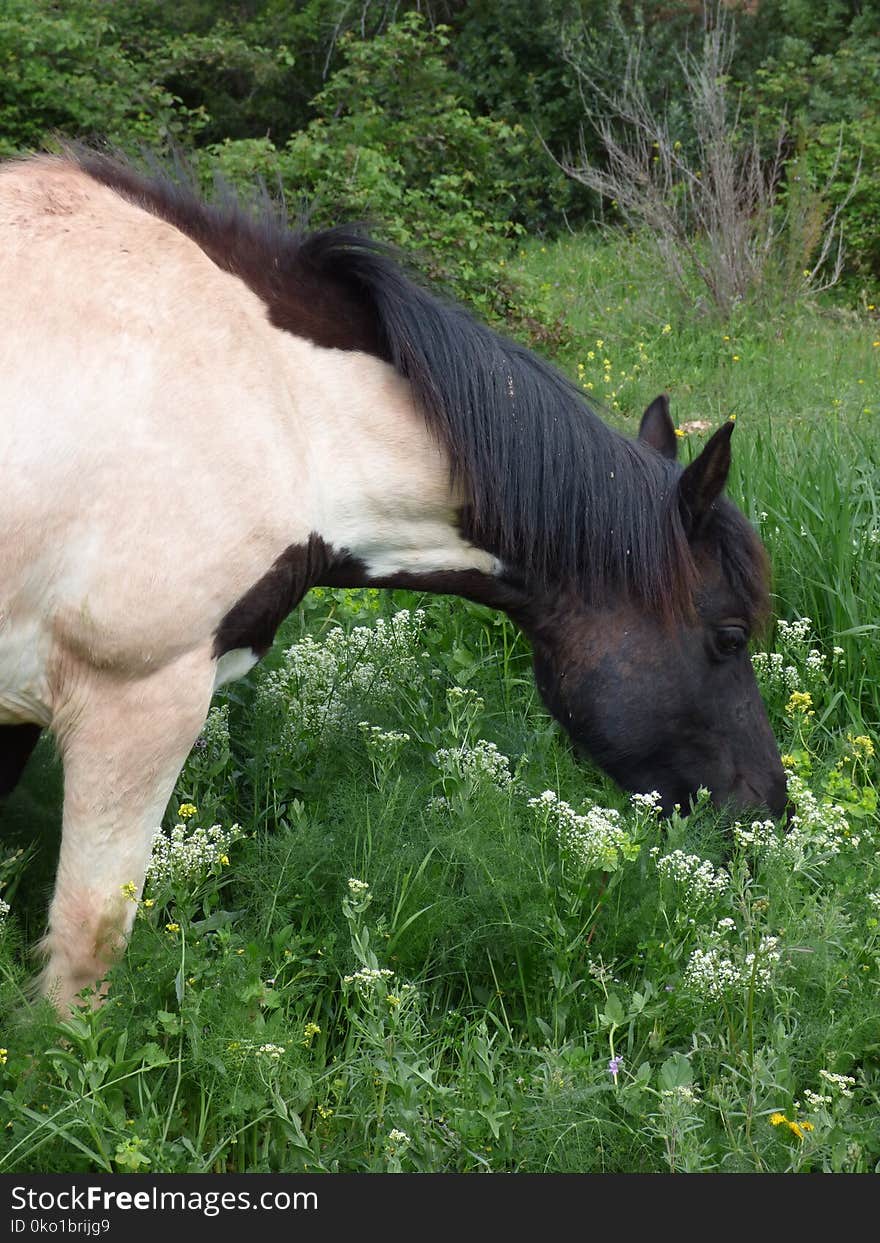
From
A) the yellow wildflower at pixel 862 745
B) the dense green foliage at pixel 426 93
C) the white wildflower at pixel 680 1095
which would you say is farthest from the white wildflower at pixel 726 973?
the dense green foliage at pixel 426 93

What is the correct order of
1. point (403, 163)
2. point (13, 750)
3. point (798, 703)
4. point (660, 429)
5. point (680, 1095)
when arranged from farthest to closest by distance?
1. point (403, 163)
2. point (798, 703)
3. point (660, 429)
4. point (13, 750)
5. point (680, 1095)

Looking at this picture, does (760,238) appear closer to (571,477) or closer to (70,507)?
(571,477)

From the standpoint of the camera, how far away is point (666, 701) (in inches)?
124

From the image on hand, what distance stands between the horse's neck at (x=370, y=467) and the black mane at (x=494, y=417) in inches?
1.7

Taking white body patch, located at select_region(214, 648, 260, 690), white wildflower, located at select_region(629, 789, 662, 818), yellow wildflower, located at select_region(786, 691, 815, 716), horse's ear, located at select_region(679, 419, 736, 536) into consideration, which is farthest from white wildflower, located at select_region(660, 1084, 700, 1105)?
yellow wildflower, located at select_region(786, 691, 815, 716)

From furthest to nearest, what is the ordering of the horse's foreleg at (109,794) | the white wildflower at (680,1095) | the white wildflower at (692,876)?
1. the white wildflower at (692,876)
2. the horse's foreleg at (109,794)
3. the white wildflower at (680,1095)

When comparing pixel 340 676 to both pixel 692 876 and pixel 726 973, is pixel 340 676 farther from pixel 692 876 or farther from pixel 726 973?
pixel 726 973

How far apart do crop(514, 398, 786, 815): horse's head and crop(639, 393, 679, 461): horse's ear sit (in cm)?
21

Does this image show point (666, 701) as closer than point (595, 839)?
No

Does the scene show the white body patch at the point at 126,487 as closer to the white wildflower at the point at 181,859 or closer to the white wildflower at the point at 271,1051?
the white wildflower at the point at 181,859

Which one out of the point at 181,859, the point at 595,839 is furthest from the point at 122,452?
the point at 595,839

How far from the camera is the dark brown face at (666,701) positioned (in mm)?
3105

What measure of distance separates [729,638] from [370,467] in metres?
1.06

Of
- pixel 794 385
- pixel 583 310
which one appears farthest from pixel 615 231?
pixel 794 385
